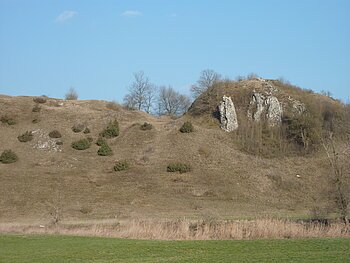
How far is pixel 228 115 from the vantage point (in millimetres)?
68812

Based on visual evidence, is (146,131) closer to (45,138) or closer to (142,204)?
(45,138)

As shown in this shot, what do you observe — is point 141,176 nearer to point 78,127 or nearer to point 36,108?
point 78,127

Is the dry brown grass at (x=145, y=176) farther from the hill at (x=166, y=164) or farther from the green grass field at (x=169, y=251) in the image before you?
the green grass field at (x=169, y=251)

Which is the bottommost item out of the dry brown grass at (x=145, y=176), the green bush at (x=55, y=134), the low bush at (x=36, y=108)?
the dry brown grass at (x=145, y=176)

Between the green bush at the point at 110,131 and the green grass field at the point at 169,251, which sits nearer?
the green grass field at the point at 169,251

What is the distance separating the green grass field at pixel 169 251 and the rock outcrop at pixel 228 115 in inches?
1750

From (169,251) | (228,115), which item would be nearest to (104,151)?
(228,115)

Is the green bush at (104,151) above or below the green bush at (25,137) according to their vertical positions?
below

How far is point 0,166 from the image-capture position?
183ft

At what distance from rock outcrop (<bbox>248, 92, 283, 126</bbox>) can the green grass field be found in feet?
150

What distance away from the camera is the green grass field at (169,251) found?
59.6 ft

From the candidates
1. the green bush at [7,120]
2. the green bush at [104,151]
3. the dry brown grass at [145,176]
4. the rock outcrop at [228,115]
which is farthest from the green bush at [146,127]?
the green bush at [7,120]

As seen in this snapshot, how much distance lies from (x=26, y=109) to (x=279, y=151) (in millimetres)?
34130

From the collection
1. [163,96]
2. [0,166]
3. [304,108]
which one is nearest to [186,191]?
[0,166]
